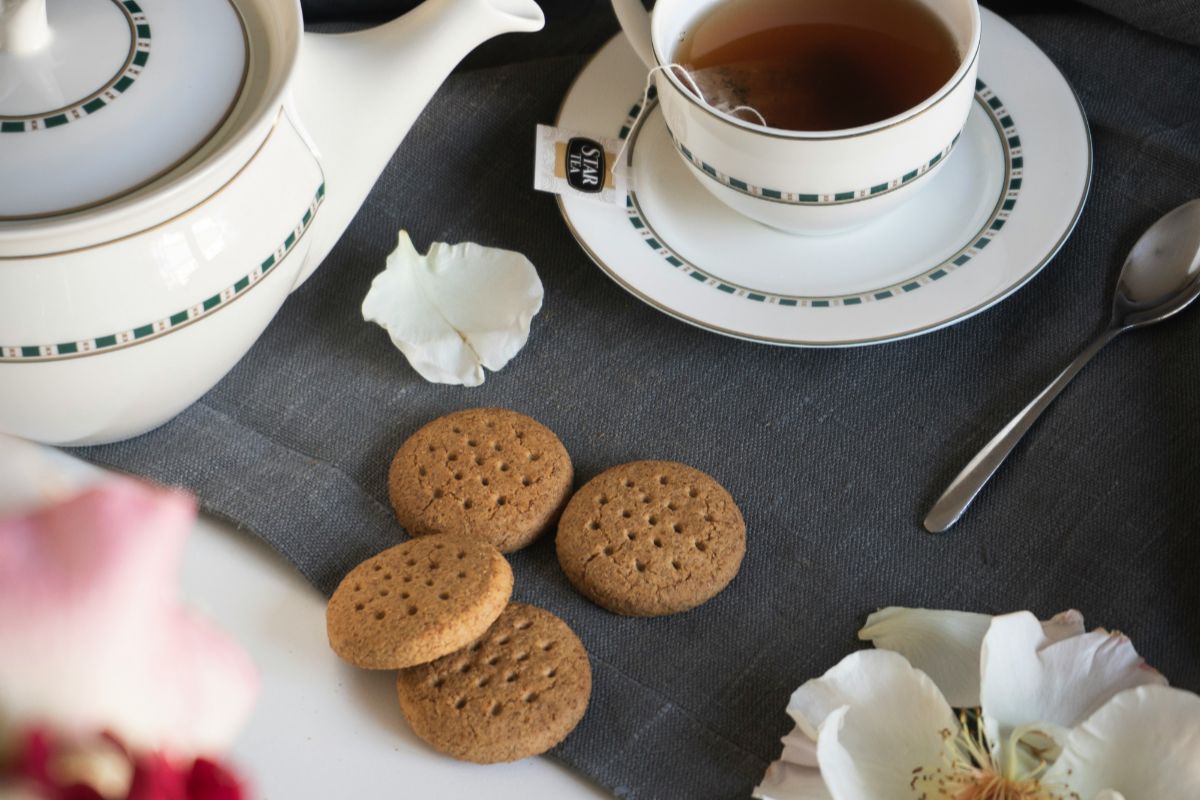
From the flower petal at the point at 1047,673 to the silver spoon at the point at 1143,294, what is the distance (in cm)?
13

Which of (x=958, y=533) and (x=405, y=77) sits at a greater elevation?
(x=405, y=77)

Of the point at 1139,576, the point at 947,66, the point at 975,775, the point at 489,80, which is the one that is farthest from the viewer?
the point at 489,80

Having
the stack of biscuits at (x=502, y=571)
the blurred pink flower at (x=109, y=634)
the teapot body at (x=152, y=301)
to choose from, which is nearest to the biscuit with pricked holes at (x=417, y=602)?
the stack of biscuits at (x=502, y=571)

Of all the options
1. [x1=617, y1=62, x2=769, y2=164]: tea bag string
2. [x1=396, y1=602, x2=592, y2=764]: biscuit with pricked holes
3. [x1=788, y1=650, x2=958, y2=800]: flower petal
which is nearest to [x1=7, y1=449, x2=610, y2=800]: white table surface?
[x1=396, y1=602, x2=592, y2=764]: biscuit with pricked holes

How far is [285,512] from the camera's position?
66 centimetres

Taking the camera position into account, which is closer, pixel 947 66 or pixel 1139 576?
pixel 1139 576

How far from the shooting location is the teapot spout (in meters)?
0.64

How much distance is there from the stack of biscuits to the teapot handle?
0.26 meters

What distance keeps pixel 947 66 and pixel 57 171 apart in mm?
476

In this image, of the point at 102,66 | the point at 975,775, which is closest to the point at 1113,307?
the point at 975,775

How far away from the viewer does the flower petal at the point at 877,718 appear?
0.52 m

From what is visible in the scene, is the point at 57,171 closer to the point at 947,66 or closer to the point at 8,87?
the point at 8,87

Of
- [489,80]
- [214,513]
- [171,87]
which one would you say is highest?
[171,87]

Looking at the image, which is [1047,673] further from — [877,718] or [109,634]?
[109,634]
